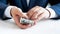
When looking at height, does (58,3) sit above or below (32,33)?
above

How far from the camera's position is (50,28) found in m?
0.80

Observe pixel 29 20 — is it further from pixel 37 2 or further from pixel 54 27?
pixel 37 2

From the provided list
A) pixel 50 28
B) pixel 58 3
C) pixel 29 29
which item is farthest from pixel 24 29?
pixel 58 3

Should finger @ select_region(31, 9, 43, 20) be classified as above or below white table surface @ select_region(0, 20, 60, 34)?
above

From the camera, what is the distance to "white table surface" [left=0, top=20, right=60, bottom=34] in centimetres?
75

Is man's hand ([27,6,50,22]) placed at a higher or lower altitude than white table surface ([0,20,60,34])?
higher

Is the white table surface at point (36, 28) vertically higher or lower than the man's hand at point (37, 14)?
lower

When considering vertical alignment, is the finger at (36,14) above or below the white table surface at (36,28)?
above

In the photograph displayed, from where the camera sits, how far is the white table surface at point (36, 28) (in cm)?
75

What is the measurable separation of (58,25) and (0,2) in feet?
1.32

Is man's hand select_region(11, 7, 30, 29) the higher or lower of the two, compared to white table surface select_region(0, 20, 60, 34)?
higher

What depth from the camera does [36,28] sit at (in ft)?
2.62

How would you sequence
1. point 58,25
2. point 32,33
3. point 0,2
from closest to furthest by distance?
point 32,33 → point 58,25 → point 0,2

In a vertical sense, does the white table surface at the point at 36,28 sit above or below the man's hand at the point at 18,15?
below
